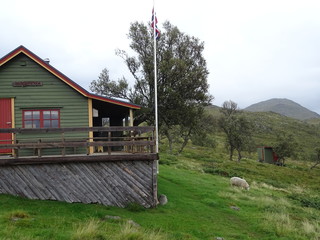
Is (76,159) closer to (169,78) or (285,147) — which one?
(169,78)

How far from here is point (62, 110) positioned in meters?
15.5

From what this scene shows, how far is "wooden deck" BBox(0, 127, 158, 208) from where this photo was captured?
41.9ft

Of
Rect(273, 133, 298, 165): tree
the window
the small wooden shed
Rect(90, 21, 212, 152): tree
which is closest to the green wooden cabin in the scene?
the window

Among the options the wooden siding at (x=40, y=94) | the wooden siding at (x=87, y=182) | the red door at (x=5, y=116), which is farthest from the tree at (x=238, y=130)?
the red door at (x=5, y=116)

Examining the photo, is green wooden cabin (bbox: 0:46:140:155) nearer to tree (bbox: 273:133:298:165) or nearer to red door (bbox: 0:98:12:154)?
red door (bbox: 0:98:12:154)

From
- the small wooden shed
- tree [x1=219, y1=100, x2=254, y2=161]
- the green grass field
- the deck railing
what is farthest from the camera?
the small wooden shed

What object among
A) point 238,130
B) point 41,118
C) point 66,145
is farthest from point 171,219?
point 238,130

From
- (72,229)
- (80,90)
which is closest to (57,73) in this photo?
(80,90)

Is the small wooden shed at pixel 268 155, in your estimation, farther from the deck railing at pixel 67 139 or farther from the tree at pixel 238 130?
the deck railing at pixel 67 139

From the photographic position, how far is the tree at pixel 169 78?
32.0 metres

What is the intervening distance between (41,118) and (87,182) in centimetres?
445

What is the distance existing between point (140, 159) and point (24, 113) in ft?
20.9

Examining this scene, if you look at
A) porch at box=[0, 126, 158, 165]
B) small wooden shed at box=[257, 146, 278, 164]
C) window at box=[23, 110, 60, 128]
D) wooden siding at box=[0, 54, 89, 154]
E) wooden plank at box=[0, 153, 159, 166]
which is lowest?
small wooden shed at box=[257, 146, 278, 164]

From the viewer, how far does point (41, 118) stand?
1541 cm
